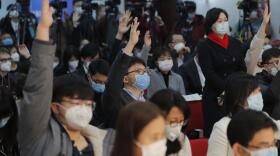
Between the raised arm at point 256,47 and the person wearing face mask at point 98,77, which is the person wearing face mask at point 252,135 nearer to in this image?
the person wearing face mask at point 98,77

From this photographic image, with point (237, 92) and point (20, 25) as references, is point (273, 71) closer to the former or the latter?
point (237, 92)

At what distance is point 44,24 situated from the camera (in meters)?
2.63

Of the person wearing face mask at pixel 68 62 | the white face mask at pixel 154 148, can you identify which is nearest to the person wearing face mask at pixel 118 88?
the white face mask at pixel 154 148

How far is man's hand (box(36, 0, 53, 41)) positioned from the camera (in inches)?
102

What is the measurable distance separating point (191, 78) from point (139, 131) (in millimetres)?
3800

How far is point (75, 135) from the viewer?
2.78 metres

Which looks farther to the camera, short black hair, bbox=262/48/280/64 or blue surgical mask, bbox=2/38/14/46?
blue surgical mask, bbox=2/38/14/46

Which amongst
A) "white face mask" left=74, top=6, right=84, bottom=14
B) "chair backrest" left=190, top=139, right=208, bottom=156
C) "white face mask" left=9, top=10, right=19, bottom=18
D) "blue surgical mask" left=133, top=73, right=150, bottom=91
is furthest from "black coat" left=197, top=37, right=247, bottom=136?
"white face mask" left=74, top=6, right=84, bottom=14

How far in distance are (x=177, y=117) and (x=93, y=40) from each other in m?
6.55

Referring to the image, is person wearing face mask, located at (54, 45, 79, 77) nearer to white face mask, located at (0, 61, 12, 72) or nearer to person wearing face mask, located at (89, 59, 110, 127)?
white face mask, located at (0, 61, 12, 72)

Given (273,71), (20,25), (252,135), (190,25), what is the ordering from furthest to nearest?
(190,25) < (20,25) < (273,71) < (252,135)

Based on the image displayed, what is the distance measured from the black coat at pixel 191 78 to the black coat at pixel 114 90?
7.92ft

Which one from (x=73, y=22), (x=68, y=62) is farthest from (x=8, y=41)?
(x=73, y=22)

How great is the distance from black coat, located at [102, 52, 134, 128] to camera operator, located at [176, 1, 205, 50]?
584cm
